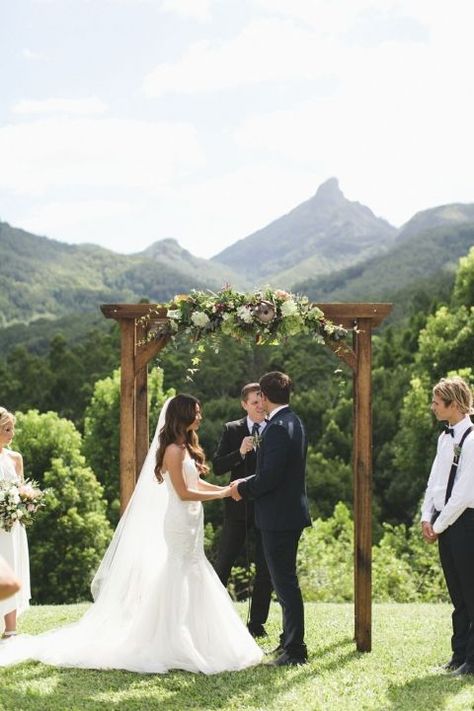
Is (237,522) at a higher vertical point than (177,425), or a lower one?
lower

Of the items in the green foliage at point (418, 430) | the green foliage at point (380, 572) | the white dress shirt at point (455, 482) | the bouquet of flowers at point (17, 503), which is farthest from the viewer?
the green foliage at point (418, 430)

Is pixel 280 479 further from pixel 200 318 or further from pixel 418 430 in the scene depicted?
pixel 418 430

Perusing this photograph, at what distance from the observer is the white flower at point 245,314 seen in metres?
7.87

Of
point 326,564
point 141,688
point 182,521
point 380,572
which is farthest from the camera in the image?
point 326,564

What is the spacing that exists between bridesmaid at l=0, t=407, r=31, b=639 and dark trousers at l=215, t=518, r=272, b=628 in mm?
1908

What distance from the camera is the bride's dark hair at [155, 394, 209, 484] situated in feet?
Result: 24.4

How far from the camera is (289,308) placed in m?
7.89

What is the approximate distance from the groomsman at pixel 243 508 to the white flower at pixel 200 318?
996 mm

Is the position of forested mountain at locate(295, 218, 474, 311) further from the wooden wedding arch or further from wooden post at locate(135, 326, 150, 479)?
the wooden wedding arch

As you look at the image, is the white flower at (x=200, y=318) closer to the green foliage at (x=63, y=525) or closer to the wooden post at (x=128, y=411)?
the wooden post at (x=128, y=411)

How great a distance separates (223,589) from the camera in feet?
25.5

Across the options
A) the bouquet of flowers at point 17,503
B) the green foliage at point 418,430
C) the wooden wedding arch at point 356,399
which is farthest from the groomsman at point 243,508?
the green foliage at point 418,430

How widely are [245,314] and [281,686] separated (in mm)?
3055

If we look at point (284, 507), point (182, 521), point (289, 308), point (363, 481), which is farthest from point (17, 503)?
point (363, 481)
